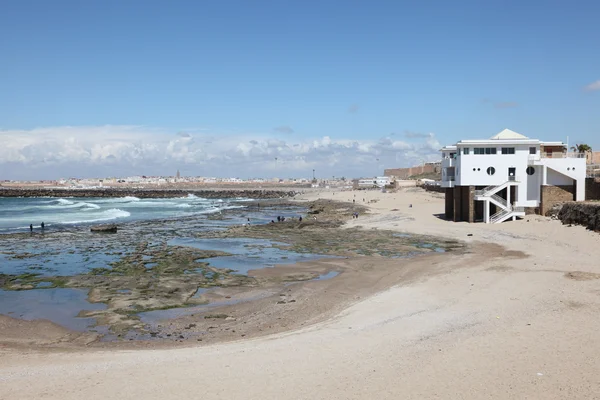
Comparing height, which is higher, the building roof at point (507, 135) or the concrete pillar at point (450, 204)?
the building roof at point (507, 135)

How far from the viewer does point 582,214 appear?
3312cm

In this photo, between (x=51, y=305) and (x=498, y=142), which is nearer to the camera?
(x=51, y=305)

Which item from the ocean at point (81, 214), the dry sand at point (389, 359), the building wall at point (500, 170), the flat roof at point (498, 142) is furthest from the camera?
the ocean at point (81, 214)

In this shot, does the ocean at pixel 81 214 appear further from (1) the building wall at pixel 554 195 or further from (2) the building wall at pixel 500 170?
(1) the building wall at pixel 554 195

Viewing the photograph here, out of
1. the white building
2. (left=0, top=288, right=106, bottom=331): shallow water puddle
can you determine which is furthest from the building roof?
(left=0, top=288, right=106, bottom=331): shallow water puddle

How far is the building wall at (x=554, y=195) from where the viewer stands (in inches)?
1518

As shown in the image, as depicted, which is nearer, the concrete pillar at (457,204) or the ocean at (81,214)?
the concrete pillar at (457,204)

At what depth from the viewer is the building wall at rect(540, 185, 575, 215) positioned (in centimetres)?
3856

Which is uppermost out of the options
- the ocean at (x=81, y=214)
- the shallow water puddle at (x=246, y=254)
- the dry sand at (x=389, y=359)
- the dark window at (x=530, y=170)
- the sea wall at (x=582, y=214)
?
the dark window at (x=530, y=170)

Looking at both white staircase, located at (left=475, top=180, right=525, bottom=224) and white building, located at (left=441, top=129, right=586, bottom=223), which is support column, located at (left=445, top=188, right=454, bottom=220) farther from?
white staircase, located at (left=475, top=180, right=525, bottom=224)

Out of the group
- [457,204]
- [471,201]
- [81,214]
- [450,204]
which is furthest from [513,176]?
[81,214]

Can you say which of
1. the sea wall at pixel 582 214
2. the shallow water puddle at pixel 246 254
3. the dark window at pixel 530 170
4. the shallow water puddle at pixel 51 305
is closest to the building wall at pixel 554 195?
the dark window at pixel 530 170

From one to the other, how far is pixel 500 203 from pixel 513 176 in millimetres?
2544

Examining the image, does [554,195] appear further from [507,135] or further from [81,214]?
[81,214]
